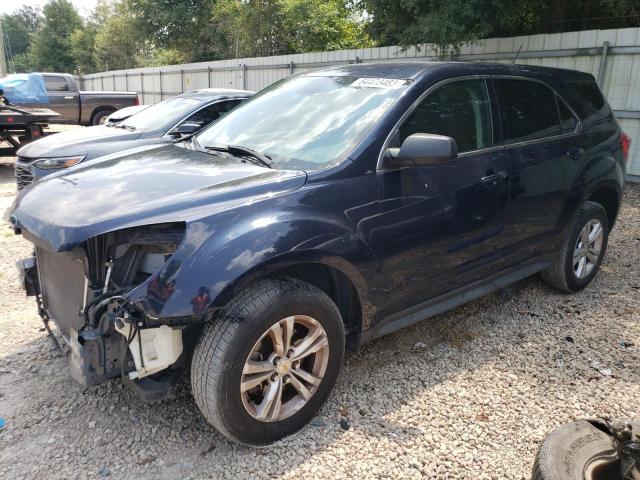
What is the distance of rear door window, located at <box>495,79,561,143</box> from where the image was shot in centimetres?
375

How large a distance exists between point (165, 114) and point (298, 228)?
5973 mm

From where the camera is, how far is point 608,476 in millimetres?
Answer: 2279

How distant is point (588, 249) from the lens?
15.2 ft

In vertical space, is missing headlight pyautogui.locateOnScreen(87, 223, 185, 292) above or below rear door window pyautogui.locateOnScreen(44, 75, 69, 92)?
below

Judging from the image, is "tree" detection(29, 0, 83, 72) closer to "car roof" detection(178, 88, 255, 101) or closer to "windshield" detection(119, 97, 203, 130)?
"windshield" detection(119, 97, 203, 130)

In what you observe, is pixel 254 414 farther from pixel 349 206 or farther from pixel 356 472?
pixel 349 206

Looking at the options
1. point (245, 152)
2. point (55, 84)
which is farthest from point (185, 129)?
point (55, 84)

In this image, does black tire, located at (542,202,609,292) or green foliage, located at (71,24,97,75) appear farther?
green foliage, located at (71,24,97,75)

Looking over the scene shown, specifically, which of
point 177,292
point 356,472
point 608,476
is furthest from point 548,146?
point 177,292

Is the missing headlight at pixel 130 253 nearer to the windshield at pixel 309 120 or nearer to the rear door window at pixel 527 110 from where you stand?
the windshield at pixel 309 120

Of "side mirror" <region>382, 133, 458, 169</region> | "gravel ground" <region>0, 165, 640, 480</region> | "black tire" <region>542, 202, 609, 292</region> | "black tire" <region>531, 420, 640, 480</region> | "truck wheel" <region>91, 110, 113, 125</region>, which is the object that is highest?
"side mirror" <region>382, 133, 458, 169</region>

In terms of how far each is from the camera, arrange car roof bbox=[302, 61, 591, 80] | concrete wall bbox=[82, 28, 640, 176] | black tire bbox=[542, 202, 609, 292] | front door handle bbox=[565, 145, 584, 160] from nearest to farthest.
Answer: car roof bbox=[302, 61, 591, 80] < front door handle bbox=[565, 145, 584, 160] < black tire bbox=[542, 202, 609, 292] < concrete wall bbox=[82, 28, 640, 176]

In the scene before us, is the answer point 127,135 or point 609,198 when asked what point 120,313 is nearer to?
point 609,198

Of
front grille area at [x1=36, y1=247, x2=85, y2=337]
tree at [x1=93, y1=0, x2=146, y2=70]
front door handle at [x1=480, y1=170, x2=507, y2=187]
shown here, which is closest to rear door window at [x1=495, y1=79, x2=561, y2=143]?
front door handle at [x1=480, y1=170, x2=507, y2=187]
